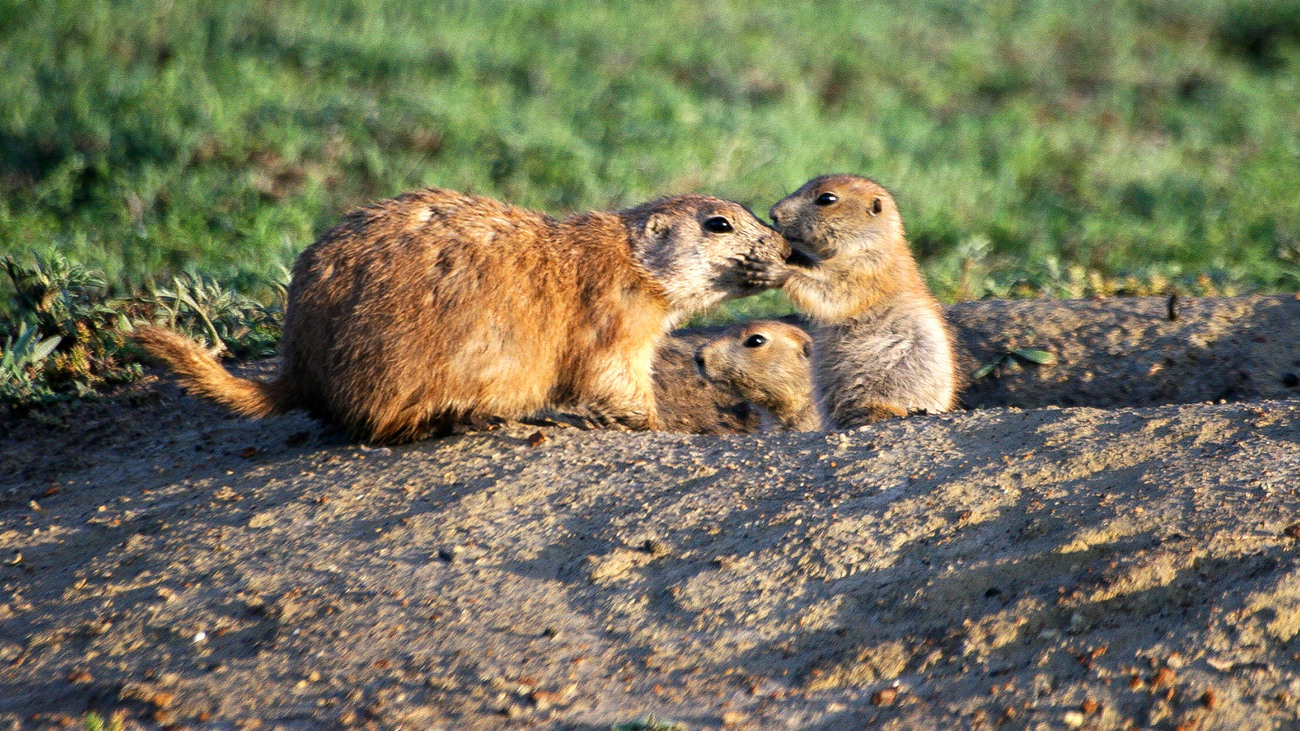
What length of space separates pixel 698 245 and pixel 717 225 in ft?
0.44

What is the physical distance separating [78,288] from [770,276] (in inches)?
123

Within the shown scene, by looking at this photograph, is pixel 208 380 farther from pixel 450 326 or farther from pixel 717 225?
pixel 717 225

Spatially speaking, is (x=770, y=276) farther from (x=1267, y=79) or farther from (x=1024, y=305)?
(x=1267, y=79)

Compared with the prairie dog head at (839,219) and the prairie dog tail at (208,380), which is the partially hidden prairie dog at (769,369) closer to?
the prairie dog head at (839,219)

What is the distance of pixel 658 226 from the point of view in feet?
16.1

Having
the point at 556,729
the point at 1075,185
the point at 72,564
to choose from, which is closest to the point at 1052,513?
the point at 556,729

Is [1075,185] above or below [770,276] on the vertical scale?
below

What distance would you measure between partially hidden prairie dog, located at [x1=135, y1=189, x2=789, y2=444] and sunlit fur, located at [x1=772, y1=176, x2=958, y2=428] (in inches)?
41.2

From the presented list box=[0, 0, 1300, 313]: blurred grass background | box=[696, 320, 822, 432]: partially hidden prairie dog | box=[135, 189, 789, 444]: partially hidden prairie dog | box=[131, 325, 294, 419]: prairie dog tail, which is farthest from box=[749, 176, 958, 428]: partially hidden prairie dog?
box=[131, 325, 294, 419]: prairie dog tail

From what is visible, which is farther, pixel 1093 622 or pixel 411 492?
pixel 411 492

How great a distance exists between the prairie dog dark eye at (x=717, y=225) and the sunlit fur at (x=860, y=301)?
473 mm

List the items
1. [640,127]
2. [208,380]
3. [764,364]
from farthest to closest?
[640,127]
[764,364]
[208,380]

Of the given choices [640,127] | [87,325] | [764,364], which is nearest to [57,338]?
[87,325]

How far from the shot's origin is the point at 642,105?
9.34 meters
